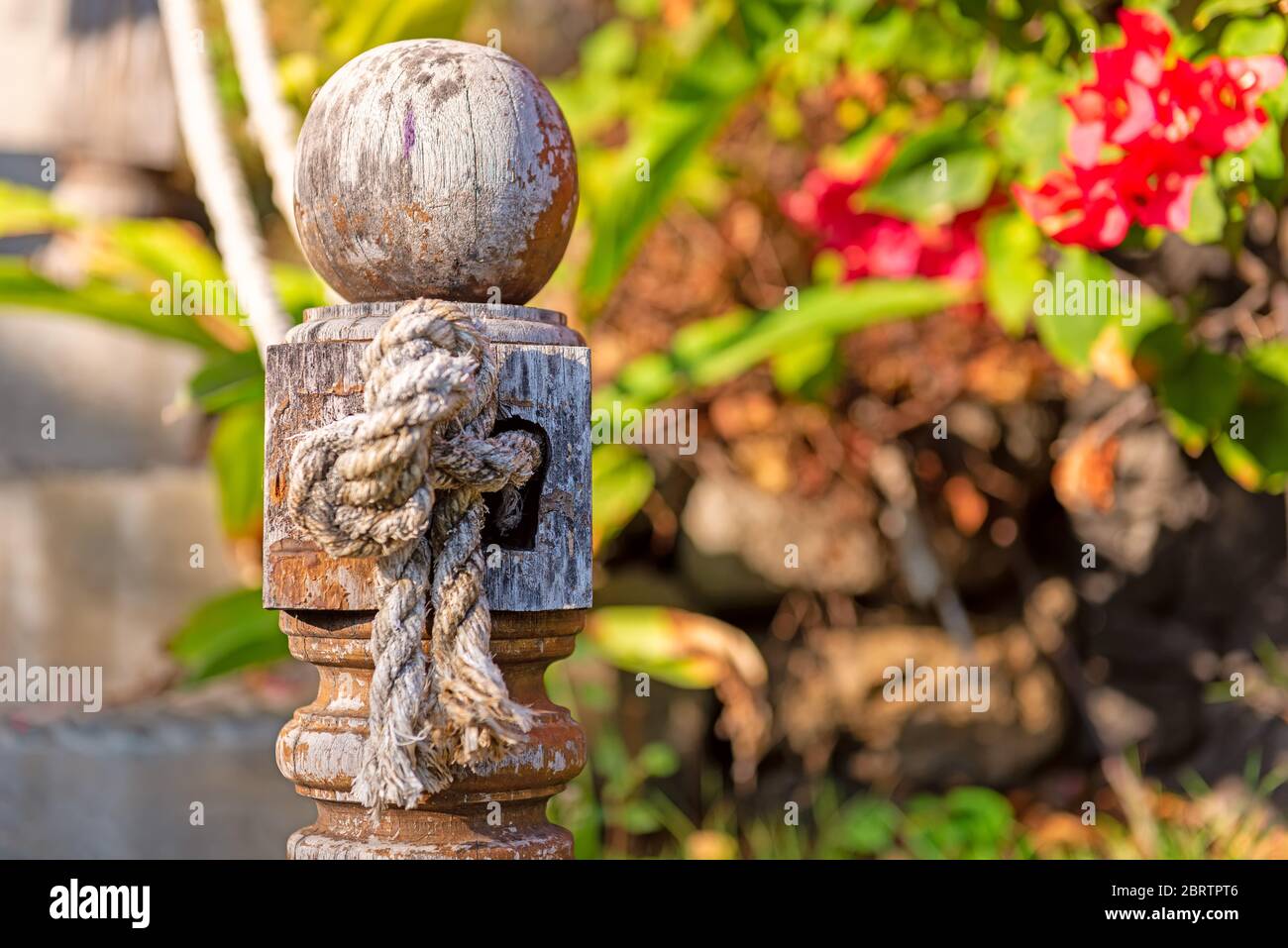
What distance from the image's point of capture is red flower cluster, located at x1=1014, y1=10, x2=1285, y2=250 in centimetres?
121

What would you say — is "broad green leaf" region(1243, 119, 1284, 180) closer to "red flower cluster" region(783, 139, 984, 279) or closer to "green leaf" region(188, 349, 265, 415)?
"red flower cluster" region(783, 139, 984, 279)

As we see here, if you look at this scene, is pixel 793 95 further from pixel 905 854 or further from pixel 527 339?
pixel 527 339

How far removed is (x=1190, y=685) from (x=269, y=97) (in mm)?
1992

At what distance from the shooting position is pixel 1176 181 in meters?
1.27

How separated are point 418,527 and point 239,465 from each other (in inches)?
57.2

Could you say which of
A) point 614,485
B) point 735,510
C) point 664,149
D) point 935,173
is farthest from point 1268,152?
point 735,510

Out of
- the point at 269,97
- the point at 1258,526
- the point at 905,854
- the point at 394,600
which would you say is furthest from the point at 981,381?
the point at 394,600

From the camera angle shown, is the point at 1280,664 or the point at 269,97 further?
the point at 1280,664

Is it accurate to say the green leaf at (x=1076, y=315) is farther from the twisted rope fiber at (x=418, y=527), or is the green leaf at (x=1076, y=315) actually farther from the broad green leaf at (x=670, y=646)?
the twisted rope fiber at (x=418, y=527)

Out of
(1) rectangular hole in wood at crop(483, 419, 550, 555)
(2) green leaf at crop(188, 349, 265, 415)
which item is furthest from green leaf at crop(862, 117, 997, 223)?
(1) rectangular hole in wood at crop(483, 419, 550, 555)

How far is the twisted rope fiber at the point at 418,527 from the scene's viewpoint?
0.67 meters

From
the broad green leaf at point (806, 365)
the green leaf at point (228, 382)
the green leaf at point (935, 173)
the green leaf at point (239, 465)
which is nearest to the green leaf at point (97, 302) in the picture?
the green leaf at point (239, 465)

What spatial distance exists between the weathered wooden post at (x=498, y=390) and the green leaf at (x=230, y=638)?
3.71 ft

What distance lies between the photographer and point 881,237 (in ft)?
6.70
